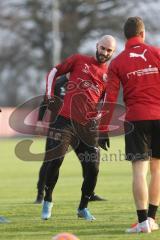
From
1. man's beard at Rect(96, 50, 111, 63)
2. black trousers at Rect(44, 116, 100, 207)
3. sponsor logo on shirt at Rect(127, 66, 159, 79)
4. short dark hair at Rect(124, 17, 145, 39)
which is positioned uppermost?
short dark hair at Rect(124, 17, 145, 39)

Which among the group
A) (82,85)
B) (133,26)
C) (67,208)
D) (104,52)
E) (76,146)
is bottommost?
(67,208)

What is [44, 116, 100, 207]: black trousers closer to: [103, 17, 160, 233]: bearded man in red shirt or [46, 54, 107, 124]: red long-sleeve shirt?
[46, 54, 107, 124]: red long-sleeve shirt

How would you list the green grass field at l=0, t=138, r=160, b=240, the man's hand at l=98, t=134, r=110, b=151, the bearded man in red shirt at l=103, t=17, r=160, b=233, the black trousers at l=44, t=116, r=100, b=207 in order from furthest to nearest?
the black trousers at l=44, t=116, r=100, b=207, the man's hand at l=98, t=134, r=110, b=151, the green grass field at l=0, t=138, r=160, b=240, the bearded man in red shirt at l=103, t=17, r=160, b=233

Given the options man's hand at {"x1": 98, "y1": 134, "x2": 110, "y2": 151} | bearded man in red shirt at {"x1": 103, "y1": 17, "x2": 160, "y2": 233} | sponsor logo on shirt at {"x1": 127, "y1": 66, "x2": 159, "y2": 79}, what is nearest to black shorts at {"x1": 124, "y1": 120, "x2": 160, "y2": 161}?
bearded man in red shirt at {"x1": 103, "y1": 17, "x2": 160, "y2": 233}

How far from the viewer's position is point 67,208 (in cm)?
1178

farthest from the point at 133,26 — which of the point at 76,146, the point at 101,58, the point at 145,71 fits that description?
the point at 76,146

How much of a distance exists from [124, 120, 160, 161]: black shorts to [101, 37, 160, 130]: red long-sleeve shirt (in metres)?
0.07

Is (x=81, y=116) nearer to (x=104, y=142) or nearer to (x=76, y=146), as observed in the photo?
(x=76, y=146)

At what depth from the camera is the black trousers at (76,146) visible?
10.4 metres

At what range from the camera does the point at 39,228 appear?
30.8 feet

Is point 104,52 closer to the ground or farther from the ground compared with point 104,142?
farther from the ground

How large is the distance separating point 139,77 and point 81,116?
1809mm

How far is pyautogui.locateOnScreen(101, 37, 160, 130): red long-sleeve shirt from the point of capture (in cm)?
885

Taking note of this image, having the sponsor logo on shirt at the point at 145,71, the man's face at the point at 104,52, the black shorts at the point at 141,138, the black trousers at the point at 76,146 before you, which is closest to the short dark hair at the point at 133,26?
the sponsor logo on shirt at the point at 145,71
